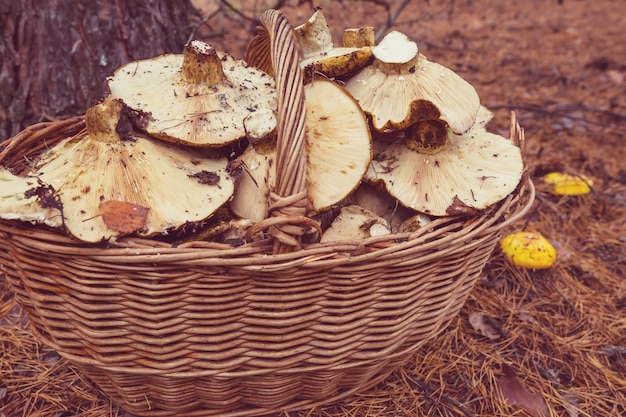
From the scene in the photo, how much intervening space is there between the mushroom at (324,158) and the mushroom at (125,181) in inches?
3.0

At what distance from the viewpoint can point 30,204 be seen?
1.17 m

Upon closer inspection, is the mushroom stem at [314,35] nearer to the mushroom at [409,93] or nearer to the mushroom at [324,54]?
the mushroom at [324,54]

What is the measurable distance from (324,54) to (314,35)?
64 mm

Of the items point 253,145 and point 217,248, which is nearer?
point 217,248

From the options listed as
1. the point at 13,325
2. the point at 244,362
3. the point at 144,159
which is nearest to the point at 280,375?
the point at 244,362

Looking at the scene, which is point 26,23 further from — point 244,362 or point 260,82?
point 244,362

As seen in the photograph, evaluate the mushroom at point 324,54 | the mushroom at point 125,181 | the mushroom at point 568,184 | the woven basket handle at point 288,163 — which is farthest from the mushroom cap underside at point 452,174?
the mushroom at point 568,184

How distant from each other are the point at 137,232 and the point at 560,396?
4.64 feet

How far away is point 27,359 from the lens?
5.91ft

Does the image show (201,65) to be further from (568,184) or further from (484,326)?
(568,184)

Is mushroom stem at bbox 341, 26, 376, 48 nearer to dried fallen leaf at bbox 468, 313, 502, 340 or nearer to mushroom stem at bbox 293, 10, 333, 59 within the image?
mushroom stem at bbox 293, 10, 333, 59

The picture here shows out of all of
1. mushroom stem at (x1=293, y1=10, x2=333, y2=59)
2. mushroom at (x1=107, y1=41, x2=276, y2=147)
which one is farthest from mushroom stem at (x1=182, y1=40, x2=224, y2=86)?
mushroom stem at (x1=293, y1=10, x2=333, y2=59)

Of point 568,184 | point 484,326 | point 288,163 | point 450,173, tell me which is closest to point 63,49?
point 288,163

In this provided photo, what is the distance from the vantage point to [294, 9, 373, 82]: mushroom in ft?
5.04
